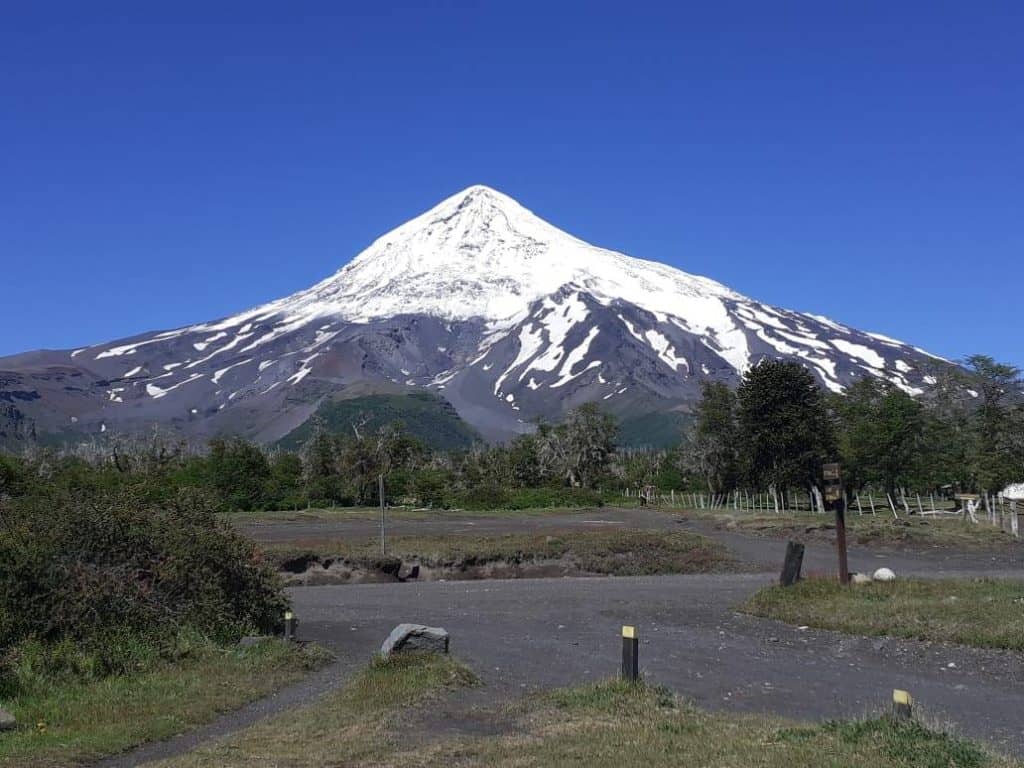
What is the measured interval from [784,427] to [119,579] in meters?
57.2

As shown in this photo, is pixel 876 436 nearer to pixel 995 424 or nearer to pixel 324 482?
pixel 995 424

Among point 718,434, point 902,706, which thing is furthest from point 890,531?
point 718,434

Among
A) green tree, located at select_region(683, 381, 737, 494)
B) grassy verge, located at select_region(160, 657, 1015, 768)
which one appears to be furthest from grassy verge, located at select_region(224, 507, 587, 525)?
grassy verge, located at select_region(160, 657, 1015, 768)

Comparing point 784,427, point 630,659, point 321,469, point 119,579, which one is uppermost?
point 784,427

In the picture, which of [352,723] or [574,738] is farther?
[352,723]

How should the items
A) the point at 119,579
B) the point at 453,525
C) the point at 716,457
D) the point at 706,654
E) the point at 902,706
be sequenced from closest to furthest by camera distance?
the point at 902,706
the point at 706,654
the point at 119,579
the point at 453,525
the point at 716,457

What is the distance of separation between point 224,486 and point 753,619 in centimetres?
6510

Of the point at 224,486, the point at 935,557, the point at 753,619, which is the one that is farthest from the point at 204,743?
the point at 224,486

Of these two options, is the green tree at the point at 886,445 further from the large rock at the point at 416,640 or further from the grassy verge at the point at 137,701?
the grassy verge at the point at 137,701

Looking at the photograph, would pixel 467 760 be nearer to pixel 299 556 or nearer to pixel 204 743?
pixel 204 743

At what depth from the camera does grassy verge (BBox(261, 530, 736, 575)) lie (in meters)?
34.5

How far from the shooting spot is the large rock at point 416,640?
45.3 feet

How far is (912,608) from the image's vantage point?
17.6 m

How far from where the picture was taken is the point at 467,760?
8.74 m
